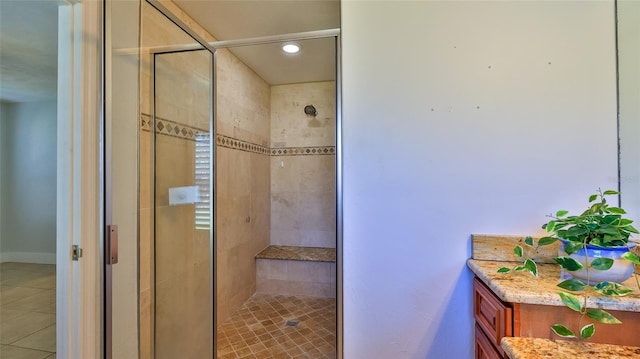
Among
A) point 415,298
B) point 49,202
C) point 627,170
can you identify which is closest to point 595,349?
point 415,298

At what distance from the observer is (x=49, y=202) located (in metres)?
1.20

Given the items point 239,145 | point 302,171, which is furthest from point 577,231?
point 302,171

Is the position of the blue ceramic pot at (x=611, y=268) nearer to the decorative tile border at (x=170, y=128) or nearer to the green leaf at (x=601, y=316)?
the green leaf at (x=601, y=316)

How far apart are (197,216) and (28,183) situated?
81 cm

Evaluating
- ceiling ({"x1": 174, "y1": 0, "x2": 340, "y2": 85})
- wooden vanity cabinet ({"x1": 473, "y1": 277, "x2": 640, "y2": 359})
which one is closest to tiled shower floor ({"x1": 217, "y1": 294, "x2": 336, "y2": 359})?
wooden vanity cabinet ({"x1": 473, "y1": 277, "x2": 640, "y2": 359})

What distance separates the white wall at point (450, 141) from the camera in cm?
127

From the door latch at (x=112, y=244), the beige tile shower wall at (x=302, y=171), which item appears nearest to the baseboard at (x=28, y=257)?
the door latch at (x=112, y=244)

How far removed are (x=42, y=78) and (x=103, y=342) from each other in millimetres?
1239

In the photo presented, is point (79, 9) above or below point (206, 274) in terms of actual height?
above

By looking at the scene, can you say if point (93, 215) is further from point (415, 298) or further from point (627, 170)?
point (627, 170)

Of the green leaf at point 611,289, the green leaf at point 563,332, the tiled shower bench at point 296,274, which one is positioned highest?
the green leaf at point 611,289

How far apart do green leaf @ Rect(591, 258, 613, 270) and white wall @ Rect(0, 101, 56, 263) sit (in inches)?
83.3

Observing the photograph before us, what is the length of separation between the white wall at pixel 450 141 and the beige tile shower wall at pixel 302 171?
2.03 metres

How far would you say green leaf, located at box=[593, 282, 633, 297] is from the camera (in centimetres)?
86
